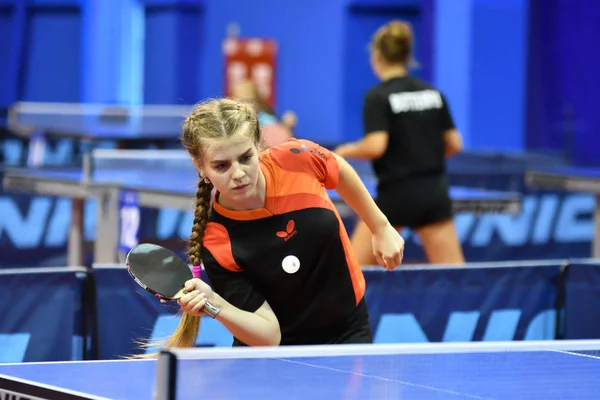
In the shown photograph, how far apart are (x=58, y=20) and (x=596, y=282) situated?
13480 mm

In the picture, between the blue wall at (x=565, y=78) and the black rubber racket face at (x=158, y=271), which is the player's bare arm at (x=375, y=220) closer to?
the black rubber racket face at (x=158, y=271)

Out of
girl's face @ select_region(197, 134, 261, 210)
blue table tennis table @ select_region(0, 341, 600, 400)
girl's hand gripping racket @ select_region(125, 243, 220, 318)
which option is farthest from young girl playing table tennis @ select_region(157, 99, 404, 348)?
blue table tennis table @ select_region(0, 341, 600, 400)

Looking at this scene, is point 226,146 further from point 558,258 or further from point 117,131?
point 117,131

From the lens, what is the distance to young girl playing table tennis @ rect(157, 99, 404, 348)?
2.68 m

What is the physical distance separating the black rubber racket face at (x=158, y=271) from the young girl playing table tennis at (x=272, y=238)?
0.12 meters

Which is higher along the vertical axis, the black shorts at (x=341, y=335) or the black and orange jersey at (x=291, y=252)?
the black and orange jersey at (x=291, y=252)

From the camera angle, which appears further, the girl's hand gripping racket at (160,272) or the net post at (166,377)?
the girl's hand gripping racket at (160,272)

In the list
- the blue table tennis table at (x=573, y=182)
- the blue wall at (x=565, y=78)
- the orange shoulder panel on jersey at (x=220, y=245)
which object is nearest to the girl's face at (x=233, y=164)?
the orange shoulder panel on jersey at (x=220, y=245)

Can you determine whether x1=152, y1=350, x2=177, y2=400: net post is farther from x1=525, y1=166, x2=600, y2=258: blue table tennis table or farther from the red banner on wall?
the red banner on wall

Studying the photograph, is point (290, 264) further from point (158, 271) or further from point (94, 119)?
point (94, 119)

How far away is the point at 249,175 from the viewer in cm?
266

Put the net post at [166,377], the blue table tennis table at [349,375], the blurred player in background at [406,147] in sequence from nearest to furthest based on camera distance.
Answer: the net post at [166,377]
the blue table tennis table at [349,375]
the blurred player in background at [406,147]

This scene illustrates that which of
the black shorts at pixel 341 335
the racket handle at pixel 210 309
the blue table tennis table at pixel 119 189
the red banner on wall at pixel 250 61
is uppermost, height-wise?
the red banner on wall at pixel 250 61

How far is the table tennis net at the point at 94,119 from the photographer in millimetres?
11445
